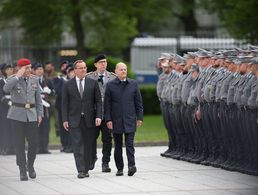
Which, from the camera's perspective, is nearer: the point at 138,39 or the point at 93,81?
the point at 93,81

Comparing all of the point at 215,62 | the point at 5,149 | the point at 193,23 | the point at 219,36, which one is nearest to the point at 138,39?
the point at 219,36

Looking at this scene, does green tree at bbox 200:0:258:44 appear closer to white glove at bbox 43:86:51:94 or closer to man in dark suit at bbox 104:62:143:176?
white glove at bbox 43:86:51:94

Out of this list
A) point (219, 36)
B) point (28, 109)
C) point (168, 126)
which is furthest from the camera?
point (219, 36)

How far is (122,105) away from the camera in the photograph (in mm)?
20328

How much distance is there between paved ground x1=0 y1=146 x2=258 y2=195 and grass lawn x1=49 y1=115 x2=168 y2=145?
565 cm

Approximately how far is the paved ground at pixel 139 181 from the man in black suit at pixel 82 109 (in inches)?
25.8

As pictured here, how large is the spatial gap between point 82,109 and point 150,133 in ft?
39.4

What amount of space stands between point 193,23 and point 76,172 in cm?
4064

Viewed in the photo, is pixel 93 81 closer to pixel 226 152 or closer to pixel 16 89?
pixel 16 89

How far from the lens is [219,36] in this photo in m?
45.2

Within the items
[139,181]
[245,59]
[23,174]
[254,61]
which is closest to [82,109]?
[23,174]

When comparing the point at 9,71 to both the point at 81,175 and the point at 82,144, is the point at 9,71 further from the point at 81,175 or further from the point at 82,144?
the point at 81,175

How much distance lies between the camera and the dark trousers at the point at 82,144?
20078 mm

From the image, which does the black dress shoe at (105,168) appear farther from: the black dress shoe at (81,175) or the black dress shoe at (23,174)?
the black dress shoe at (23,174)
